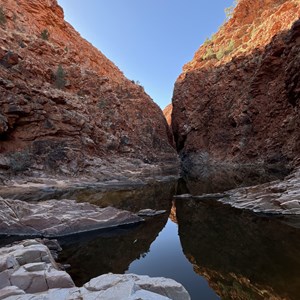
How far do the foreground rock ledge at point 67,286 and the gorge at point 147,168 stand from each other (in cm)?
3

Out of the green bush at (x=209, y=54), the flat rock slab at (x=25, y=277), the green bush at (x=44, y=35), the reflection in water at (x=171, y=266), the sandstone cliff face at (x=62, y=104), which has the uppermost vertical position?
the green bush at (x=209, y=54)

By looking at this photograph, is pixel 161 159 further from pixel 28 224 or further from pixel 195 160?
pixel 28 224

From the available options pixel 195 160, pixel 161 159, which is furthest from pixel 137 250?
pixel 195 160

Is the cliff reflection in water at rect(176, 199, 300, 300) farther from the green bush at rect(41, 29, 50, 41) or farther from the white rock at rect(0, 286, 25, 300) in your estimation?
the green bush at rect(41, 29, 50, 41)

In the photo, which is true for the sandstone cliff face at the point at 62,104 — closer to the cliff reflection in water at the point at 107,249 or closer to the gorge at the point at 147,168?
the gorge at the point at 147,168

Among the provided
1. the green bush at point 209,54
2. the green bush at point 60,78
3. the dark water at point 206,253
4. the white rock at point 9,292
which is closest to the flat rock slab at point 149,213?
the dark water at point 206,253

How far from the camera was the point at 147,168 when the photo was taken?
38.0m

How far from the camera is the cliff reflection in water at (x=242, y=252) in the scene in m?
6.55

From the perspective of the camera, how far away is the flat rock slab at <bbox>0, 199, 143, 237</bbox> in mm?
11391

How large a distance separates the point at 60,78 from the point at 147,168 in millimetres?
16950

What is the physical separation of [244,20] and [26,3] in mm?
42170

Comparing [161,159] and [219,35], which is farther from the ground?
[219,35]

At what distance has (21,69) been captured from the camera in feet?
112

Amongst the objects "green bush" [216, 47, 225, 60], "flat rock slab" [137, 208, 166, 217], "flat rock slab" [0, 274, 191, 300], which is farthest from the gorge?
"green bush" [216, 47, 225, 60]
